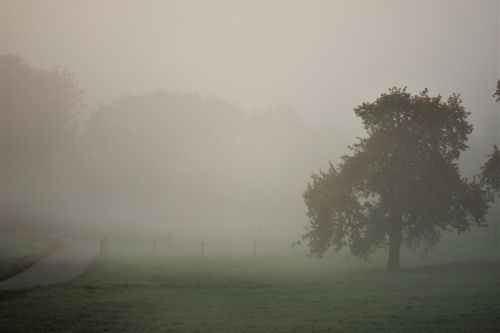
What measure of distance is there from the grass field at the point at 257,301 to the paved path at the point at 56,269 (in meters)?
1.38

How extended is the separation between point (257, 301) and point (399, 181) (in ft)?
55.4

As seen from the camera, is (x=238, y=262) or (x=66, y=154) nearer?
(x=238, y=262)

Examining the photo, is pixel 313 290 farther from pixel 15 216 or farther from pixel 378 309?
pixel 15 216

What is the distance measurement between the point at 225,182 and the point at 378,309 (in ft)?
243

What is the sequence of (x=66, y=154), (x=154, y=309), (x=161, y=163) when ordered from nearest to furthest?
(x=154, y=309), (x=66, y=154), (x=161, y=163)

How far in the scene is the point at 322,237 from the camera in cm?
3484

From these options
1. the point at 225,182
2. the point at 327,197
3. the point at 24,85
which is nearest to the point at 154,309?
the point at 327,197

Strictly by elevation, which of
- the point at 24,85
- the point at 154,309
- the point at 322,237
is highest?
the point at 24,85

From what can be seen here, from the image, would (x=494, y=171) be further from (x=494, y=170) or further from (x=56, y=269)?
(x=56, y=269)

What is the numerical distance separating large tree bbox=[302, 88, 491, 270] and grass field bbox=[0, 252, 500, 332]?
11.0 ft

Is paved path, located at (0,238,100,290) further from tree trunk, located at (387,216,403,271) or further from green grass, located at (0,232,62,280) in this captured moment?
tree trunk, located at (387,216,403,271)

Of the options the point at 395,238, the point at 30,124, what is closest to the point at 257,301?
the point at 395,238

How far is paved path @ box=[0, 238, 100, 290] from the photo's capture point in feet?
87.8

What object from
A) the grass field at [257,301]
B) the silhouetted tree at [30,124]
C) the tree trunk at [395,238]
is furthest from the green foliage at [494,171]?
the silhouetted tree at [30,124]
